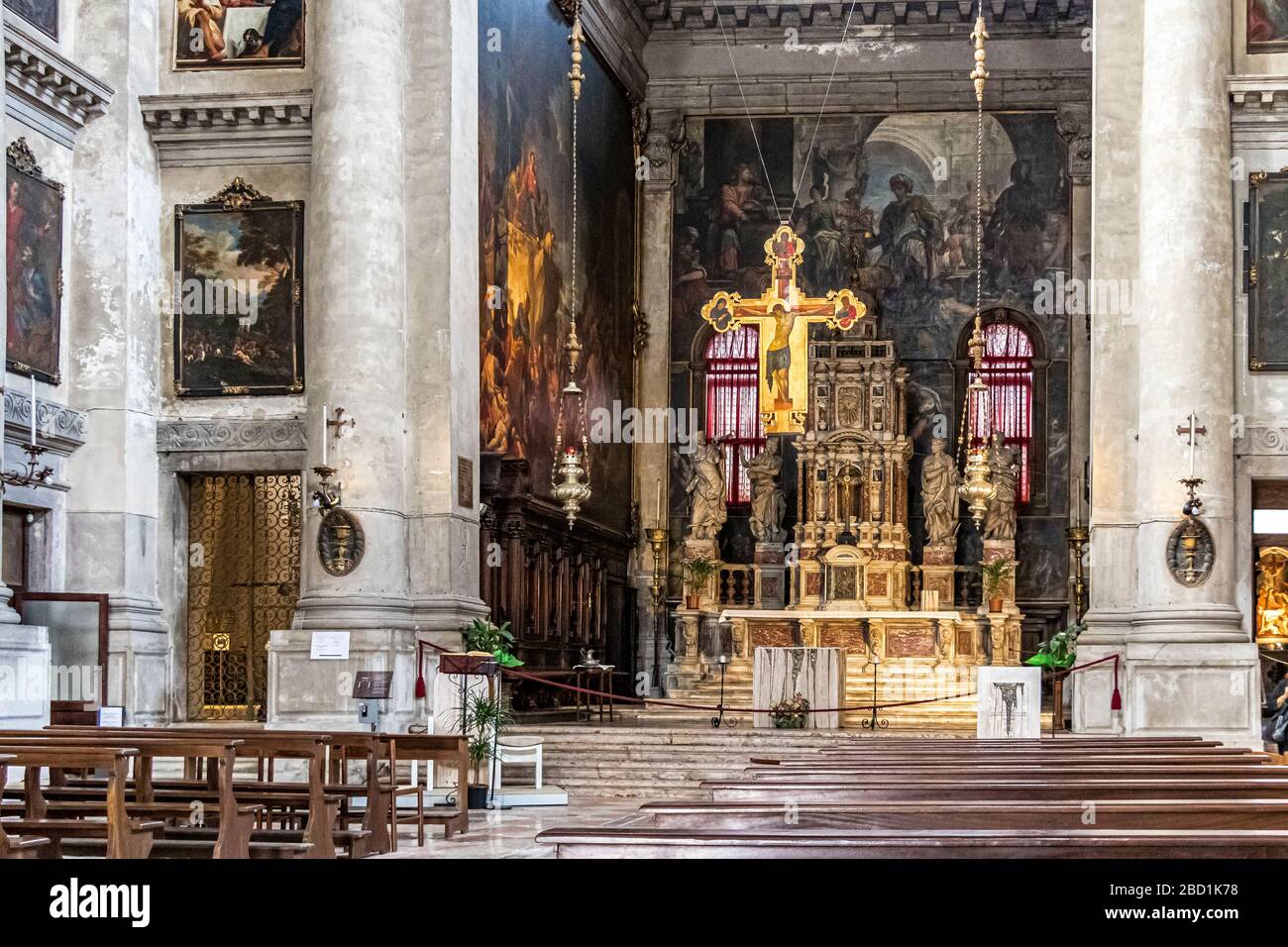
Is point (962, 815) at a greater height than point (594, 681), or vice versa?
point (962, 815)

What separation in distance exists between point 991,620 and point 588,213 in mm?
8891

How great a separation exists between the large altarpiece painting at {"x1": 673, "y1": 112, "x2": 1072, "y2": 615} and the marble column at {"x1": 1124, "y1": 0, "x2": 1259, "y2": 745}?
500 inches

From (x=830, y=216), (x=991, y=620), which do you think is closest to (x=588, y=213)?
(x=830, y=216)

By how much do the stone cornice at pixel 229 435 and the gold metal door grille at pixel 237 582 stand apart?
22.2 inches

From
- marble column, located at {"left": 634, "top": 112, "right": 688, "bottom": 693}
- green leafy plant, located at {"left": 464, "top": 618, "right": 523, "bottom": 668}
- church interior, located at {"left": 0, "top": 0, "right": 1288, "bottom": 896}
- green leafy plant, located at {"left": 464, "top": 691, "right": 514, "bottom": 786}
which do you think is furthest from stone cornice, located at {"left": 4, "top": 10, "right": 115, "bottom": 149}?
marble column, located at {"left": 634, "top": 112, "right": 688, "bottom": 693}

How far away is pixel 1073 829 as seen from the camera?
233 inches

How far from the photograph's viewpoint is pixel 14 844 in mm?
8852

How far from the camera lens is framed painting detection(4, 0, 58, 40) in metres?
18.8

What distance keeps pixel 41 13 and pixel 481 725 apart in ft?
28.7

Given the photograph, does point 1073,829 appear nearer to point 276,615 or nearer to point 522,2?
point 276,615

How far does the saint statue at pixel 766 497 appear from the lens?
31.3 metres

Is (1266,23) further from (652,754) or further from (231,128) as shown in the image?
(231,128)

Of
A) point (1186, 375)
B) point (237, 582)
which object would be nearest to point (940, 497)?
point (1186, 375)
